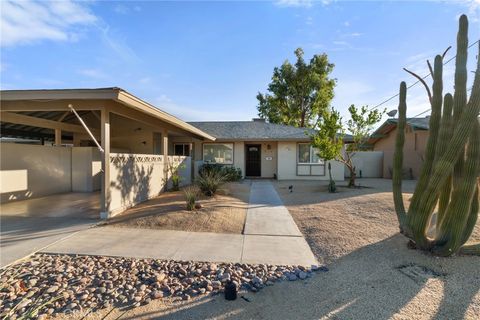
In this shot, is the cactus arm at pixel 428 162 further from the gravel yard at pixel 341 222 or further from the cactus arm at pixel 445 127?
the gravel yard at pixel 341 222

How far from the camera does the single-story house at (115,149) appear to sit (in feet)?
20.3

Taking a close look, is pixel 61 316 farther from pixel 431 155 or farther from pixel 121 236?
pixel 431 155

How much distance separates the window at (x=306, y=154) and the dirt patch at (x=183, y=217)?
29.7 feet

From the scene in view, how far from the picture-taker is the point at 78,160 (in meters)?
10.7

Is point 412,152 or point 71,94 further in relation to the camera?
point 412,152

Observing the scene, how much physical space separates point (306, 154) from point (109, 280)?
46.2 feet

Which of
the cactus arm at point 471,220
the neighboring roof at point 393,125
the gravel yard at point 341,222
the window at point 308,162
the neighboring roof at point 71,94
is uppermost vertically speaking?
the neighboring roof at point 393,125

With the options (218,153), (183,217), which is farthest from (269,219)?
(218,153)

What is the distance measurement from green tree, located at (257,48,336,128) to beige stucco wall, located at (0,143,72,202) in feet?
71.2

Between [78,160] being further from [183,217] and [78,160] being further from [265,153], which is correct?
[265,153]

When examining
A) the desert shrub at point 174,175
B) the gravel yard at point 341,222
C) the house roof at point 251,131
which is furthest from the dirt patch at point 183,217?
the house roof at point 251,131

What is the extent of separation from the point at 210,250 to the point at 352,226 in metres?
3.40

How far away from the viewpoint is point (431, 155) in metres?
4.14

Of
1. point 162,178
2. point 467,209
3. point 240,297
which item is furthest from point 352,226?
point 162,178
